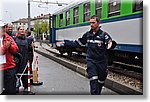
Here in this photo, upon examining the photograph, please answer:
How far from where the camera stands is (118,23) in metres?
8.84

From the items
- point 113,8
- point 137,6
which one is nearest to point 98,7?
point 113,8

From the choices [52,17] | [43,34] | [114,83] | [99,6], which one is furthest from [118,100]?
[43,34]

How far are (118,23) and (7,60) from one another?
4378mm

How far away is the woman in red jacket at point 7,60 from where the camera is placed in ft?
17.2

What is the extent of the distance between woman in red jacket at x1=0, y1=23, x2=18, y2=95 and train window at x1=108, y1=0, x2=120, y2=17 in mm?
4375

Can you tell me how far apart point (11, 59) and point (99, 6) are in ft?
17.8

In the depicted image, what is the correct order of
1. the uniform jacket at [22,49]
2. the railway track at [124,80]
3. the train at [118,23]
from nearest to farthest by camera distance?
1. the railway track at [124,80]
2. the uniform jacket at [22,49]
3. the train at [118,23]

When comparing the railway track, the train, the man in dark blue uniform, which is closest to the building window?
the train

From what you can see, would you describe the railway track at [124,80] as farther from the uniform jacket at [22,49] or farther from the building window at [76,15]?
the building window at [76,15]

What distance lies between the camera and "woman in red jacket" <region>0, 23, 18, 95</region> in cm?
524

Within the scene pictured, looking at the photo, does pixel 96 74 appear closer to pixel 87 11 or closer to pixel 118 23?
pixel 118 23

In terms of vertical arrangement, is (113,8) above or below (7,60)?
above

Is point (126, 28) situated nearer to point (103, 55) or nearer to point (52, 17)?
point (103, 55)

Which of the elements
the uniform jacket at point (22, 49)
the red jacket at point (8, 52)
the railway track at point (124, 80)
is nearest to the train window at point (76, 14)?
the railway track at point (124, 80)
